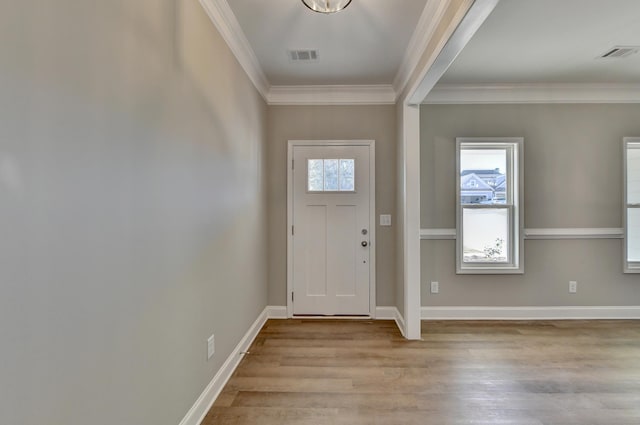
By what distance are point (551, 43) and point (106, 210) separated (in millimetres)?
3490

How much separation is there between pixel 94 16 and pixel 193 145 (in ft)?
2.74

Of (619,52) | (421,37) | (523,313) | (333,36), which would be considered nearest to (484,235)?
(523,313)

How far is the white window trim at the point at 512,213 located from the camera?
3.74 meters

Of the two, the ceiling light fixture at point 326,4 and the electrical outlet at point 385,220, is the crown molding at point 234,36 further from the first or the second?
the electrical outlet at point 385,220

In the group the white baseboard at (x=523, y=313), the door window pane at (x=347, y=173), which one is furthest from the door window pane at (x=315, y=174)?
the white baseboard at (x=523, y=313)

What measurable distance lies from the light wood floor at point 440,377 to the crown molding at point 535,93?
2524mm

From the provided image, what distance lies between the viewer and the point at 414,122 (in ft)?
10.7

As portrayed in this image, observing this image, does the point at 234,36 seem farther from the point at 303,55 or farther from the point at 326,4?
the point at 326,4

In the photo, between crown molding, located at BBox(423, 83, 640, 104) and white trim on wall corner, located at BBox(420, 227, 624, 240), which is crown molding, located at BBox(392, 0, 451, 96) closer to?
crown molding, located at BBox(423, 83, 640, 104)

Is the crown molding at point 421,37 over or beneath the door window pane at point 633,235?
over

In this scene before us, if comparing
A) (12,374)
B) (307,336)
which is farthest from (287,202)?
(12,374)

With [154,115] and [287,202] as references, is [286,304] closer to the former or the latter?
[287,202]

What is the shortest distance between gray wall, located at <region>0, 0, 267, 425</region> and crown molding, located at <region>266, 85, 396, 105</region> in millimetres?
1658

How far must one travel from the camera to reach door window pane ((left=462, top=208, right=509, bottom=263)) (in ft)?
12.6
